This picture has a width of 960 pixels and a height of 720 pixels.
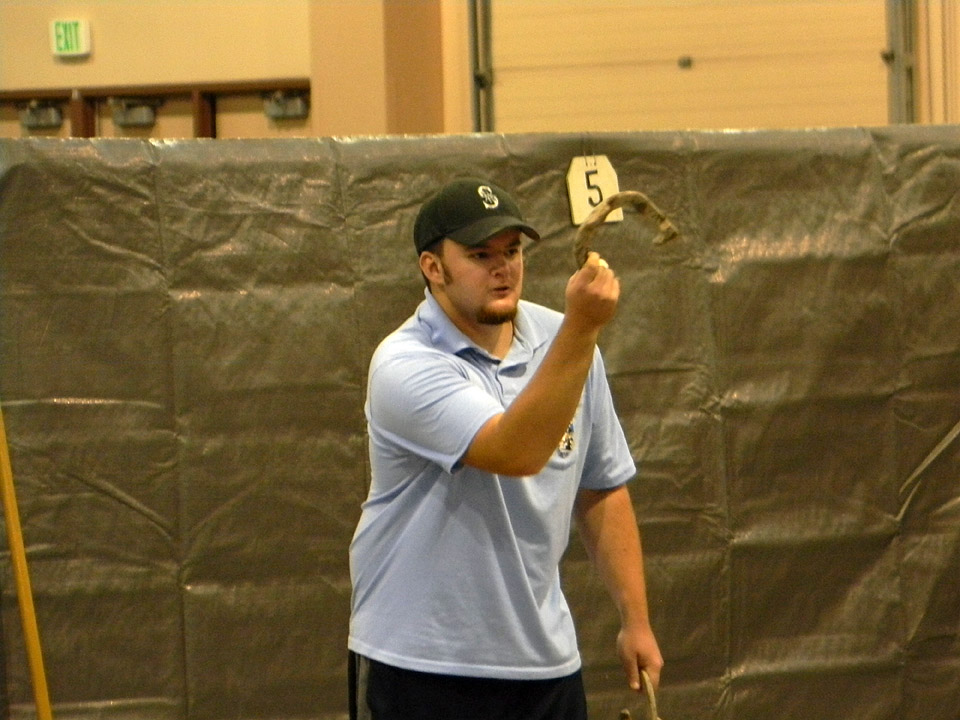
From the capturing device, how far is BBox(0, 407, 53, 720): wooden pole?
3254mm

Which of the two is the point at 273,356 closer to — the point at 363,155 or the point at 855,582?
the point at 363,155

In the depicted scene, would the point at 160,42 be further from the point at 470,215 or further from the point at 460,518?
the point at 460,518

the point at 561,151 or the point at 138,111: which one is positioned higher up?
the point at 138,111

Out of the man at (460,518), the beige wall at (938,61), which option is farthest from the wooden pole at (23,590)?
the beige wall at (938,61)

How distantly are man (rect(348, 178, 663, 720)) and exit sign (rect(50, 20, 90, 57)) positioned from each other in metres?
4.86

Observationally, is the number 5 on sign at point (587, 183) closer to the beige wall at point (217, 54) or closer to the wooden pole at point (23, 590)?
the wooden pole at point (23, 590)

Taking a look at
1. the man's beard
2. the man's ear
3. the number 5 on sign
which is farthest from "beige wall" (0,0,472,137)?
the man's beard

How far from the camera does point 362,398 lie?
3.45 m

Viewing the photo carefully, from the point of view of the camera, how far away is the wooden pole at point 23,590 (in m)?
3.25

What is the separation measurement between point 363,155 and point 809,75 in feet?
9.97

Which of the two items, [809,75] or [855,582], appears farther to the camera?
[809,75]

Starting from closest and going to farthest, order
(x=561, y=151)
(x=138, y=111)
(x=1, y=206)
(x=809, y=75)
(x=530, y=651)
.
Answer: (x=530, y=651), (x=1, y=206), (x=561, y=151), (x=809, y=75), (x=138, y=111)

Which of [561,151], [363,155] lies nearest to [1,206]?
[363,155]

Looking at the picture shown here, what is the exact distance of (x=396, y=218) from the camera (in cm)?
346
